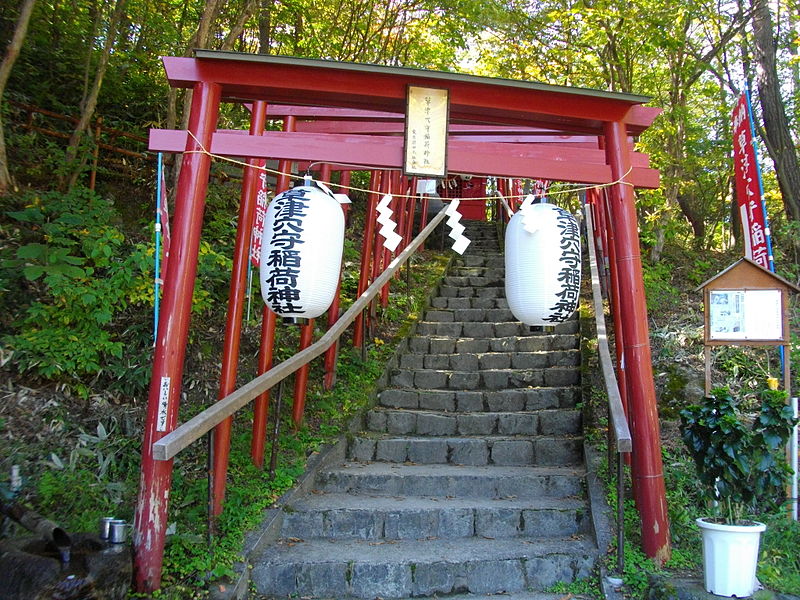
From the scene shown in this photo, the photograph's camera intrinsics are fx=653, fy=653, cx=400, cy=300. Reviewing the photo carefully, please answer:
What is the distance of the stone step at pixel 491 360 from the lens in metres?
7.45

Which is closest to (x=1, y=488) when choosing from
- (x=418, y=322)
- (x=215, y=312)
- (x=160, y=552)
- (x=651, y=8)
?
(x=160, y=552)

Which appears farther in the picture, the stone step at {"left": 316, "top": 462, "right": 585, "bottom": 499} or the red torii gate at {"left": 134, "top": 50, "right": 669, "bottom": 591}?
the stone step at {"left": 316, "top": 462, "right": 585, "bottom": 499}

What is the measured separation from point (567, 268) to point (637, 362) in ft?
2.80

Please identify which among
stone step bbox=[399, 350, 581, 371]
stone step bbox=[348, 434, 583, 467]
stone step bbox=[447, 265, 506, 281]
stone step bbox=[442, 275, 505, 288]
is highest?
stone step bbox=[447, 265, 506, 281]

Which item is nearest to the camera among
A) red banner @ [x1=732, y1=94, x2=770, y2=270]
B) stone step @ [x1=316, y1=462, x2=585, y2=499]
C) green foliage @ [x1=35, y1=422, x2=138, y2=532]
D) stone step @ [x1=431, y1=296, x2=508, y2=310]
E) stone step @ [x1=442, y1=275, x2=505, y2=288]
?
green foliage @ [x1=35, y1=422, x2=138, y2=532]

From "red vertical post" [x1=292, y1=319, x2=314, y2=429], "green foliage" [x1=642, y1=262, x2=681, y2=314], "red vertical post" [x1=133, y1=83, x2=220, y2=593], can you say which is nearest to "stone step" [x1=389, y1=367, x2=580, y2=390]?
"red vertical post" [x1=292, y1=319, x2=314, y2=429]

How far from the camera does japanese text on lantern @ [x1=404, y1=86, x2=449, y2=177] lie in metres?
4.68

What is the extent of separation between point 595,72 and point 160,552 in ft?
31.3

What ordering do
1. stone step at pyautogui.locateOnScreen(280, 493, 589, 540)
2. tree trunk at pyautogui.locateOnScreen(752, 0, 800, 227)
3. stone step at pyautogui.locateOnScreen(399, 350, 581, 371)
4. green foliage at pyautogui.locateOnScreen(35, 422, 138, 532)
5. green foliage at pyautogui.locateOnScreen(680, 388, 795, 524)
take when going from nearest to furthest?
green foliage at pyautogui.locateOnScreen(680, 388, 795, 524)
green foliage at pyautogui.locateOnScreen(35, 422, 138, 532)
stone step at pyautogui.locateOnScreen(280, 493, 589, 540)
stone step at pyautogui.locateOnScreen(399, 350, 581, 371)
tree trunk at pyautogui.locateOnScreen(752, 0, 800, 227)

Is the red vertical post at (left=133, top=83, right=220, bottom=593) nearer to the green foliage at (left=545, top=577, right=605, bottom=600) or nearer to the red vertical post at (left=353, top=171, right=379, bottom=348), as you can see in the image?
the green foliage at (left=545, top=577, right=605, bottom=600)

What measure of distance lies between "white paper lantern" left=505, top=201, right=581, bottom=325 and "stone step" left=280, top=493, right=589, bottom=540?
1489 millimetres

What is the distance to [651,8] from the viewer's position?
9172mm

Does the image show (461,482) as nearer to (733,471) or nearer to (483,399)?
(483,399)

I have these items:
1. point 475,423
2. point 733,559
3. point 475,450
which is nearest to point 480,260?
point 475,423
